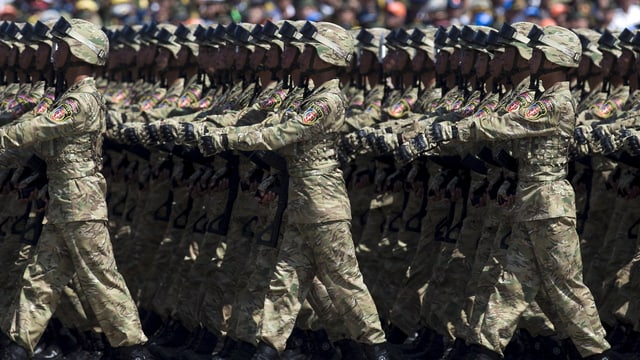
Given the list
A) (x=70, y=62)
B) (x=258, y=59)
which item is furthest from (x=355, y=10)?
(x=70, y=62)

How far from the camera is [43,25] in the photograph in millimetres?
12891

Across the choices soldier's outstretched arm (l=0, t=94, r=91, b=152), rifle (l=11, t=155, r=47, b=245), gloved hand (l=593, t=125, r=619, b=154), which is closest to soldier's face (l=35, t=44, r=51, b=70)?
rifle (l=11, t=155, r=47, b=245)

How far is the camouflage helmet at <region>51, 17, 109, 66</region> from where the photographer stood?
1212 cm

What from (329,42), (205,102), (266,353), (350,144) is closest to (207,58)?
(205,102)

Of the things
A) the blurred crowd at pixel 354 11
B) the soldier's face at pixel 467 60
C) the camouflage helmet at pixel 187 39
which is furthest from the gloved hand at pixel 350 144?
the blurred crowd at pixel 354 11

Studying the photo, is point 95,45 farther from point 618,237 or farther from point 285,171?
point 618,237

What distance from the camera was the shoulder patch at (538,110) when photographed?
11.4 m

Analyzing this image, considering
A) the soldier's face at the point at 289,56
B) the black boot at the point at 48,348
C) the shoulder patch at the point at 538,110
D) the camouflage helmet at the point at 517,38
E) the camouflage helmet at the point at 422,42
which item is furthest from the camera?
the camouflage helmet at the point at 422,42

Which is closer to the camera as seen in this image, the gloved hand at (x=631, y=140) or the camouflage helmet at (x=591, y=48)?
the gloved hand at (x=631, y=140)

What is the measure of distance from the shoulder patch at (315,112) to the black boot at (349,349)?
1544 mm

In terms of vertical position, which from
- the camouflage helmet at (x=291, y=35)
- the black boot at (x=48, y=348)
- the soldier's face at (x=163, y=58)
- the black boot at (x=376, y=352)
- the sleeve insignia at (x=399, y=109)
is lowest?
the black boot at (x=48, y=348)

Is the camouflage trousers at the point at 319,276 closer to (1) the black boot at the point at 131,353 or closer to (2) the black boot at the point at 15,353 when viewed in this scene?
(1) the black boot at the point at 131,353

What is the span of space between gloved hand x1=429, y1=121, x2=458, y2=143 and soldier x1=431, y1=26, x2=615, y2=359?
57 millimetres

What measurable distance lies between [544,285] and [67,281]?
3127mm
